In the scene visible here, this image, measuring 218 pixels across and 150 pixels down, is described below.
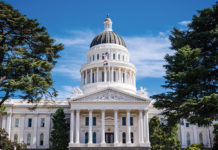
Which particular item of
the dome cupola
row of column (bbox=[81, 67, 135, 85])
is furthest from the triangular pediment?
the dome cupola

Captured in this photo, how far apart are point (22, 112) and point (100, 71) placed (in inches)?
822

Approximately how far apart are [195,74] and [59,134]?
3526 centimetres

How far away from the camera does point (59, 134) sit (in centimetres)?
5297

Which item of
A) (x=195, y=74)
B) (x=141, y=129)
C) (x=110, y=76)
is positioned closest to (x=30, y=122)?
(x=110, y=76)

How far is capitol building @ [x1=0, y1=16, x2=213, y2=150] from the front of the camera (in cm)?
5294

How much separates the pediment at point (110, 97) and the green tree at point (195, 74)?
88.0 feet

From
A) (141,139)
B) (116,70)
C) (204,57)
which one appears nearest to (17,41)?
(204,57)

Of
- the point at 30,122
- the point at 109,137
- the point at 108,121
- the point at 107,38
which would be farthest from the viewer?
the point at 107,38

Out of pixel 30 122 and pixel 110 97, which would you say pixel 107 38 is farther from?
pixel 30 122

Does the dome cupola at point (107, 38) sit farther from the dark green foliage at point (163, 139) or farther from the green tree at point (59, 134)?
the dark green foliage at point (163, 139)

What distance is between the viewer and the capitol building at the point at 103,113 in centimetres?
5294

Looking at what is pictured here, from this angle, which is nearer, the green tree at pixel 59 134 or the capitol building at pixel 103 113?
the green tree at pixel 59 134

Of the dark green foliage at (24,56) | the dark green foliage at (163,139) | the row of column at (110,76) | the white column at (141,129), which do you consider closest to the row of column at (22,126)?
the row of column at (110,76)

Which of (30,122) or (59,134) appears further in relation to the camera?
(30,122)
